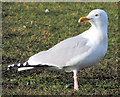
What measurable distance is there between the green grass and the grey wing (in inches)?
21.5

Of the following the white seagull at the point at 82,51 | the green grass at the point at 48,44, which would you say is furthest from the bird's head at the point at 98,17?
the green grass at the point at 48,44

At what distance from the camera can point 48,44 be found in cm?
660

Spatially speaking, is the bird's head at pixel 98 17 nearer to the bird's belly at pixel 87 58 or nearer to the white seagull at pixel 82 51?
the white seagull at pixel 82 51

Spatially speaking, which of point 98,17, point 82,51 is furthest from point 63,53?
point 98,17

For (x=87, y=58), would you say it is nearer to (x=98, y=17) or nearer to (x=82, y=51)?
(x=82, y=51)

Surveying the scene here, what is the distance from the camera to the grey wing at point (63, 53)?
13.5ft

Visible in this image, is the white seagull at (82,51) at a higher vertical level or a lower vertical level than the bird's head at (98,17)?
lower

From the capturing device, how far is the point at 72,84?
4.62 metres

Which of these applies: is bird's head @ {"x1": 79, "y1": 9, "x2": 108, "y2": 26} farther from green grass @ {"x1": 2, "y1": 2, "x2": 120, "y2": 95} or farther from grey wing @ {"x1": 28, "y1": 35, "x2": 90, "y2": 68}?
green grass @ {"x1": 2, "y1": 2, "x2": 120, "y2": 95}

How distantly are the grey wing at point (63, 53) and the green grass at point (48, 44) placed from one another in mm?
546

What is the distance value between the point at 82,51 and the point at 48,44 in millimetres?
2634

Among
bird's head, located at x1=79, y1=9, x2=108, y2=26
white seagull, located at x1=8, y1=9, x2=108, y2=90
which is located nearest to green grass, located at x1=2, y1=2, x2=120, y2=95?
white seagull, located at x1=8, y1=9, x2=108, y2=90

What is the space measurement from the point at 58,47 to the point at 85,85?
88 cm

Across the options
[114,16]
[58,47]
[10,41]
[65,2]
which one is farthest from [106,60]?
[65,2]
